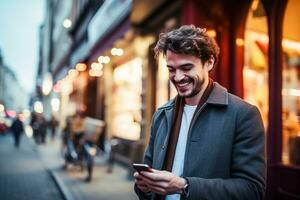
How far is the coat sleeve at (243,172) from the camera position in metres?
2.22

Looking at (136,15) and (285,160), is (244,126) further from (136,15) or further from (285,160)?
(136,15)

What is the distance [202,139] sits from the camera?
7.73 feet

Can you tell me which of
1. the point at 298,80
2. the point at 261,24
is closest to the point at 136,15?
the point at 261,24

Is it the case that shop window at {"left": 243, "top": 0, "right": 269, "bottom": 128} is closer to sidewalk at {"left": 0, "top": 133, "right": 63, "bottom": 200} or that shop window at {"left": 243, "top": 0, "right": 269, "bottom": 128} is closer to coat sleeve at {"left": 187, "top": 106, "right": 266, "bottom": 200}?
sidewalk at {"left": 0, "top": 133, "right": 63, "bottom": 200}

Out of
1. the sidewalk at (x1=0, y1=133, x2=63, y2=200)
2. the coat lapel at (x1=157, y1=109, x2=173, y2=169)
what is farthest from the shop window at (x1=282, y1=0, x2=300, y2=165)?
the sidewalk at (x1=0, y1=133, x2=63, y2=200)

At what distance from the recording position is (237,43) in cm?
782

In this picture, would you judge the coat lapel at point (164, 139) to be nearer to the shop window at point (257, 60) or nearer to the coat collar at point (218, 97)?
the coat collar at point (218, 97)

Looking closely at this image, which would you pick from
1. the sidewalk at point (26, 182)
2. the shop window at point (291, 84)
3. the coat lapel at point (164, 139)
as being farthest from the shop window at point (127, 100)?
the coat lapel at point (164, 139)

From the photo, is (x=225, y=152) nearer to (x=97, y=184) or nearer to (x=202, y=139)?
(x=202, y=139)

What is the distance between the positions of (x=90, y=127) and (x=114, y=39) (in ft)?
10.8

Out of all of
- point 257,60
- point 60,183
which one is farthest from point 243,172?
point 60,183

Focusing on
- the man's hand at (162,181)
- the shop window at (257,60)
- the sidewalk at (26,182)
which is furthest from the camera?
the sidewalk at (26,182)

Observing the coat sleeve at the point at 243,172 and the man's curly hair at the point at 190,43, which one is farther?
the man's curly hair at the point at 190,43

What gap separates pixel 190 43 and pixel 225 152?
57 centimetres
